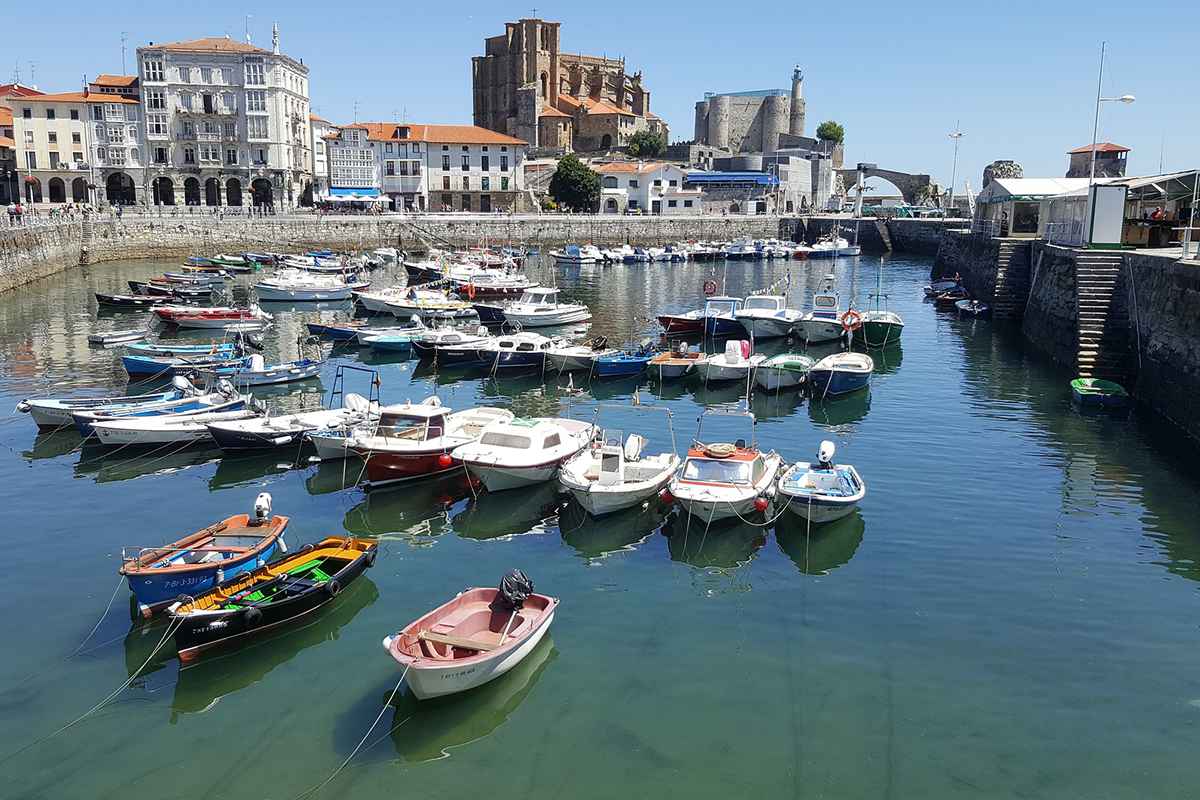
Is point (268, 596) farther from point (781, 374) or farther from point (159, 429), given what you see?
point (781, 374)

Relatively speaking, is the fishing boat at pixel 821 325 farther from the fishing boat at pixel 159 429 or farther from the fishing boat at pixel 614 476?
the fishing boat at pixel 159 429

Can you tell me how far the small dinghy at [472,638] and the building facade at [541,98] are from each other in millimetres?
122854

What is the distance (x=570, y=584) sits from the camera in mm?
17297

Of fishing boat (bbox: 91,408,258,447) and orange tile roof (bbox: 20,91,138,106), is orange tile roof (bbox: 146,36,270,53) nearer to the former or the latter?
orange tile roof (bbox: 20,91,138,106)

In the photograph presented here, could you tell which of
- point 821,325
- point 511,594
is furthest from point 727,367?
point 511,594

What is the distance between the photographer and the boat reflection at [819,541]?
18.3 metres

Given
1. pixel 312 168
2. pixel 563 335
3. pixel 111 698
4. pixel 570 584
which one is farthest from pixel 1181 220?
pixel 312 168

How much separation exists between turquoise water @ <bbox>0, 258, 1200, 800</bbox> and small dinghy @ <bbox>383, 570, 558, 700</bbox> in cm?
41

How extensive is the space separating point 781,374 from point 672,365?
404 cm

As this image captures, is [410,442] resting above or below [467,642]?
above

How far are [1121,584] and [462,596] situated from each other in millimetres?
12071

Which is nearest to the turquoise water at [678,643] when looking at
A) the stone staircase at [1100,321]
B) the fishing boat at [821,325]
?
the stone staircase at [1100,321]

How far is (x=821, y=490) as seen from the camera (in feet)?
66.0

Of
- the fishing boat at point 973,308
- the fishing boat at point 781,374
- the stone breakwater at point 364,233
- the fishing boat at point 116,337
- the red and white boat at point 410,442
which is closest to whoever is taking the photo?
the red and white boat at point 410,442
